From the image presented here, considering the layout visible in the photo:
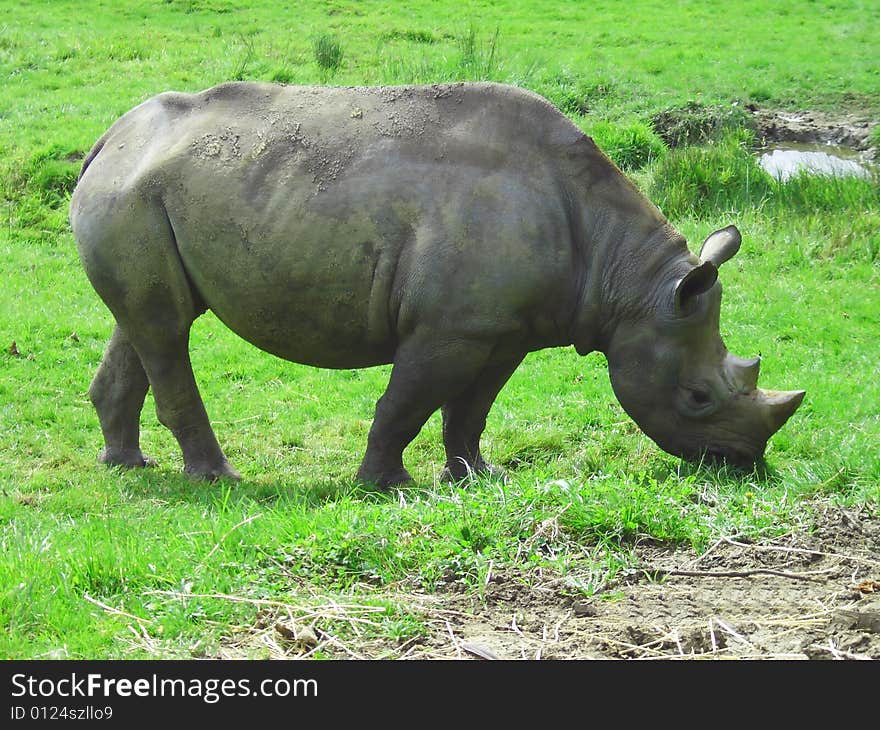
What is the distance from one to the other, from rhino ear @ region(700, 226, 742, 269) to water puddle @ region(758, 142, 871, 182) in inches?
291

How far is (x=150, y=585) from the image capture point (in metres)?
4.75

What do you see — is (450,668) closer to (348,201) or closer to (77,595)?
(77,595)

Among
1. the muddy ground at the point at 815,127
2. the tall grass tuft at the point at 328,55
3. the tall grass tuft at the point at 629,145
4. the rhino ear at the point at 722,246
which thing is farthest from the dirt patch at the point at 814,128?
the rhino ear at the point at 722,246

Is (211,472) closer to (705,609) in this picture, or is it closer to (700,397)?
(700,397)

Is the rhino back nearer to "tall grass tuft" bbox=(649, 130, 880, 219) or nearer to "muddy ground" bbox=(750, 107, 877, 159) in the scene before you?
"tall grass tuft" bbox=(649, 130, 880, 219)

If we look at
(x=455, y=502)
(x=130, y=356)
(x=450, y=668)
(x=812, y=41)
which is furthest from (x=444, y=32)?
(x=450, y=668)

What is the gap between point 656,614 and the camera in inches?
175

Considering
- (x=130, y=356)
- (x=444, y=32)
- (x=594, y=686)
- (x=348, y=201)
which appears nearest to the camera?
(x=594, y=686)

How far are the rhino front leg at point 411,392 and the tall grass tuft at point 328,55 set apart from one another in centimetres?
1217

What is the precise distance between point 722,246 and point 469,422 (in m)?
1.83

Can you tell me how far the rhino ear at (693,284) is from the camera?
6.65 metres

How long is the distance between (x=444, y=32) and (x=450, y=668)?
19148 mm

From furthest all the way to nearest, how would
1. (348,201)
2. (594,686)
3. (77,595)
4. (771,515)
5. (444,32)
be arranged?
(444,32) → (348,201) → (771,515) → (77,595) → (594,686)

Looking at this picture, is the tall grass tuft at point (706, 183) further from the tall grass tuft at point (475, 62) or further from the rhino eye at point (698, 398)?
the rhino eye at point (698, 398)
